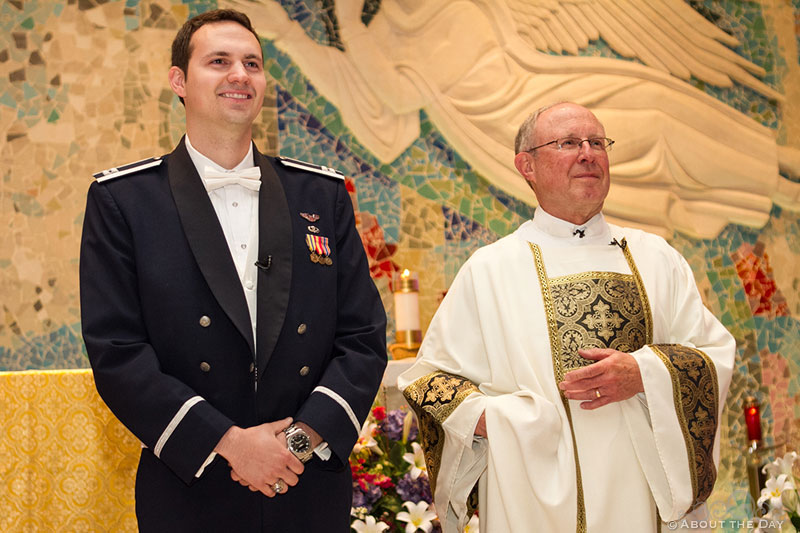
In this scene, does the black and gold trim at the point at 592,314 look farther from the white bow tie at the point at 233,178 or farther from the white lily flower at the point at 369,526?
the white bow tie at the point at 233,178

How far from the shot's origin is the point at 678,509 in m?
2.76

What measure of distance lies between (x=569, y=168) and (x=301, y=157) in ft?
6.99

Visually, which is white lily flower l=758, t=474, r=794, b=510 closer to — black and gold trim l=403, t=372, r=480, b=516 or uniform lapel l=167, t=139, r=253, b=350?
black and gold trim l=403, t=372, r=480, b=516

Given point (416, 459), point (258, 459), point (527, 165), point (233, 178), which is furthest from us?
point (416, 459)

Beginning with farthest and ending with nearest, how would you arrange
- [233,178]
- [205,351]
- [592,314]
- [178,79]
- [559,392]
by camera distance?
1. [592,314]
2. [559,392]
3. [178,79]
4. [233,178]
5. [205,351]

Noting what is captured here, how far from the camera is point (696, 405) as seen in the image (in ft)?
9.39

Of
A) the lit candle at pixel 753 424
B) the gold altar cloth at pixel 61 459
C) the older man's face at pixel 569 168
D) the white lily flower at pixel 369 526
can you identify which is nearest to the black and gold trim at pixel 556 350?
the older man's face at pixel 569 168

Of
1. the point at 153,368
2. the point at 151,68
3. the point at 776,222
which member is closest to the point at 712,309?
the point at 776,222

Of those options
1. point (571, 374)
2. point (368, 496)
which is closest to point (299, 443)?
point (571, 374)

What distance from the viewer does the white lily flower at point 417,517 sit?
3.21m

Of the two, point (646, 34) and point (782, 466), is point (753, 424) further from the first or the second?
point (646, 34)

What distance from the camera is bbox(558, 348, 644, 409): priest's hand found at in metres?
2.77

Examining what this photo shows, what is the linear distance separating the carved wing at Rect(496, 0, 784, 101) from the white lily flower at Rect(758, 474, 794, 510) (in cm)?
296

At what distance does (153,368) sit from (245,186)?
61 cm
